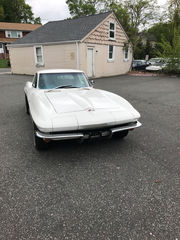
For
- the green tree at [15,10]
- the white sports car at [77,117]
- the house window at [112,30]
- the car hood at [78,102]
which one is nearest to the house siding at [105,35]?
the house window at [112,30]

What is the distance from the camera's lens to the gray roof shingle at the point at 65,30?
13.8 m

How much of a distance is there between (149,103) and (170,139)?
10.5 feet

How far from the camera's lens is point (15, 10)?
51312 millimetres

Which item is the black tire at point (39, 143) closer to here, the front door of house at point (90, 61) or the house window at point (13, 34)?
the front door of house at point (90, 61)

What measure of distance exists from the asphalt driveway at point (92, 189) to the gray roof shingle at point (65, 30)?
12.0m

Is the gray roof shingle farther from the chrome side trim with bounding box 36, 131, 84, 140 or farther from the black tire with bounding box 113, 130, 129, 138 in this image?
the chrome side trim with bounding box 36, 131, 84, 140

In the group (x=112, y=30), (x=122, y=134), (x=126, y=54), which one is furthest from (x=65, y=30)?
(x=122, y=134)

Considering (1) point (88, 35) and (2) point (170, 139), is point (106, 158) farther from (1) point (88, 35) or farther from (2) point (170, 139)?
(1) point (88, 35)

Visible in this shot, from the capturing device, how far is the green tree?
4994cm

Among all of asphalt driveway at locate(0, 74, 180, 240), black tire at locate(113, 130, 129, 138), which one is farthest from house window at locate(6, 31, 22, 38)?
black tire at locate(113, 130, 129, 138)

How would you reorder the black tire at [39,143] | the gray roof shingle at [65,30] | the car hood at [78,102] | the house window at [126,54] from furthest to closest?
the house window at [126,54]
the gray roof shingle at [65,30]
the black tire at [39,143]
the car hood at [78,102]

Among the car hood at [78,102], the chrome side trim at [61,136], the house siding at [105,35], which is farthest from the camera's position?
the house siding at [105,35]

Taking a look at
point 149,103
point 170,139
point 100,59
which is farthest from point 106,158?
point 100,59

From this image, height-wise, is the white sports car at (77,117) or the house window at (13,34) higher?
the house window at (13,34)
